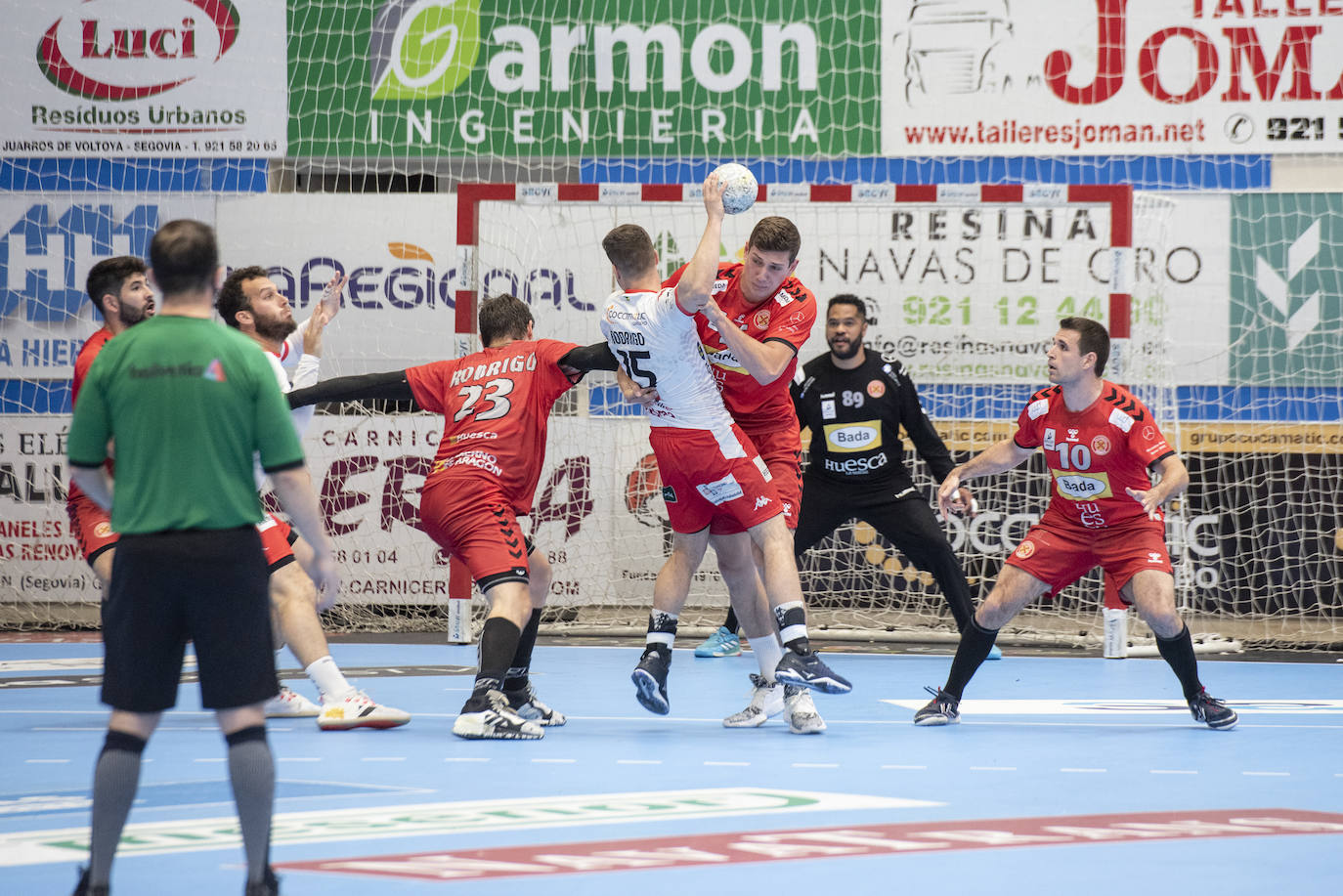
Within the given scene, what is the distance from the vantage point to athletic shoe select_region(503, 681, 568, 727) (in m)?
7.04

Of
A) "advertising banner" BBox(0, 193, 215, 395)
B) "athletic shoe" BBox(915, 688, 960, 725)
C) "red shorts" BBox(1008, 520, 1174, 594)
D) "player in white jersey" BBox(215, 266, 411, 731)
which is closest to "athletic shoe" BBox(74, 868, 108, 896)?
"player in white jersey" BBox(215, 266, 411, 731)

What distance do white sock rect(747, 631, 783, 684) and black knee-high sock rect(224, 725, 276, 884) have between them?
145 inches

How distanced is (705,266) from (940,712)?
2.49 meters

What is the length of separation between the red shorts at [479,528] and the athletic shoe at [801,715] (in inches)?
53.1

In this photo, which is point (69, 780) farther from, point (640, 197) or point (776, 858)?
point (640, 197)

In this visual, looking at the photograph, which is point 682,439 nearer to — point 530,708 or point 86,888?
point 530,708

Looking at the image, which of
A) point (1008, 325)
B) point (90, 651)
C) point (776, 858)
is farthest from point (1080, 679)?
point (90, 651)

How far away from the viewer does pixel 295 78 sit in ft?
42.5

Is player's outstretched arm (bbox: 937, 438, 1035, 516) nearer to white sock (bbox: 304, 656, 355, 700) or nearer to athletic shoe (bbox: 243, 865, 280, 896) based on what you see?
white sock (bbox: 304, 656, 355, 700)

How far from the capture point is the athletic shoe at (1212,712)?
23.0 ft

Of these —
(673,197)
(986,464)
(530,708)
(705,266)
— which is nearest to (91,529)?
(530,708)

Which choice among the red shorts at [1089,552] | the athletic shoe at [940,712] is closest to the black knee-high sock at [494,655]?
the athletic shoe at [940,712]

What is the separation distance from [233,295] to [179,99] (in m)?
6.82

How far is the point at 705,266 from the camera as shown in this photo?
6.13 m
